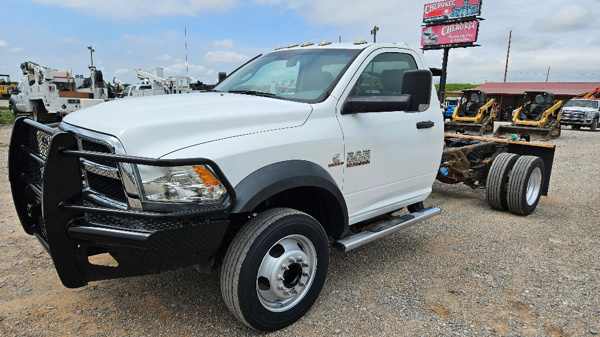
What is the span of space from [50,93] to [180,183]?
17470 mm

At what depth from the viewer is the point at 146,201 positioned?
6.87 feet

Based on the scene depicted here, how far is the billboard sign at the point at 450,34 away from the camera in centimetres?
2989

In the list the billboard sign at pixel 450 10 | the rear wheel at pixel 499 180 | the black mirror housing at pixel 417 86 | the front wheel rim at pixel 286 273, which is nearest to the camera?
the front wheel rim at pixel 286 273

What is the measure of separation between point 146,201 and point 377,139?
1.85m

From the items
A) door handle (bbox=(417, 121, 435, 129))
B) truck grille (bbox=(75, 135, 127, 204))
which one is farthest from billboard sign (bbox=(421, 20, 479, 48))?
truck grille (bbox=(75, 135, 127, 204))

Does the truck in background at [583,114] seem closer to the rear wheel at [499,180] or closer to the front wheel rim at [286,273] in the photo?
the rear wheel at [499,180]

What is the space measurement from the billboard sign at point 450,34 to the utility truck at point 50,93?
971 inches

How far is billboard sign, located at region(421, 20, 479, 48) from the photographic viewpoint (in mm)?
29889

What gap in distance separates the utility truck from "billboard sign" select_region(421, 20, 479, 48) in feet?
80.9

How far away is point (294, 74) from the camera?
11.2ft

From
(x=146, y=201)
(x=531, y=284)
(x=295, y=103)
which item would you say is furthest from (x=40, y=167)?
(x=531, y=284)

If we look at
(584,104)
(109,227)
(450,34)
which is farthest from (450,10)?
(109,227)

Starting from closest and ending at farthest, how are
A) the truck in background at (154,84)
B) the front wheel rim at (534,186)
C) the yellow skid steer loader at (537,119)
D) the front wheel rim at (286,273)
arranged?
the front wheel rim at (286,273), the front wheel rim at (534,186), the yellow skid steer loader at (537,119), the truck in background at (154,84)

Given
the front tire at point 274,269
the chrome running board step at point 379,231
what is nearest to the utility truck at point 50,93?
the chrome running board step at point 379,231
